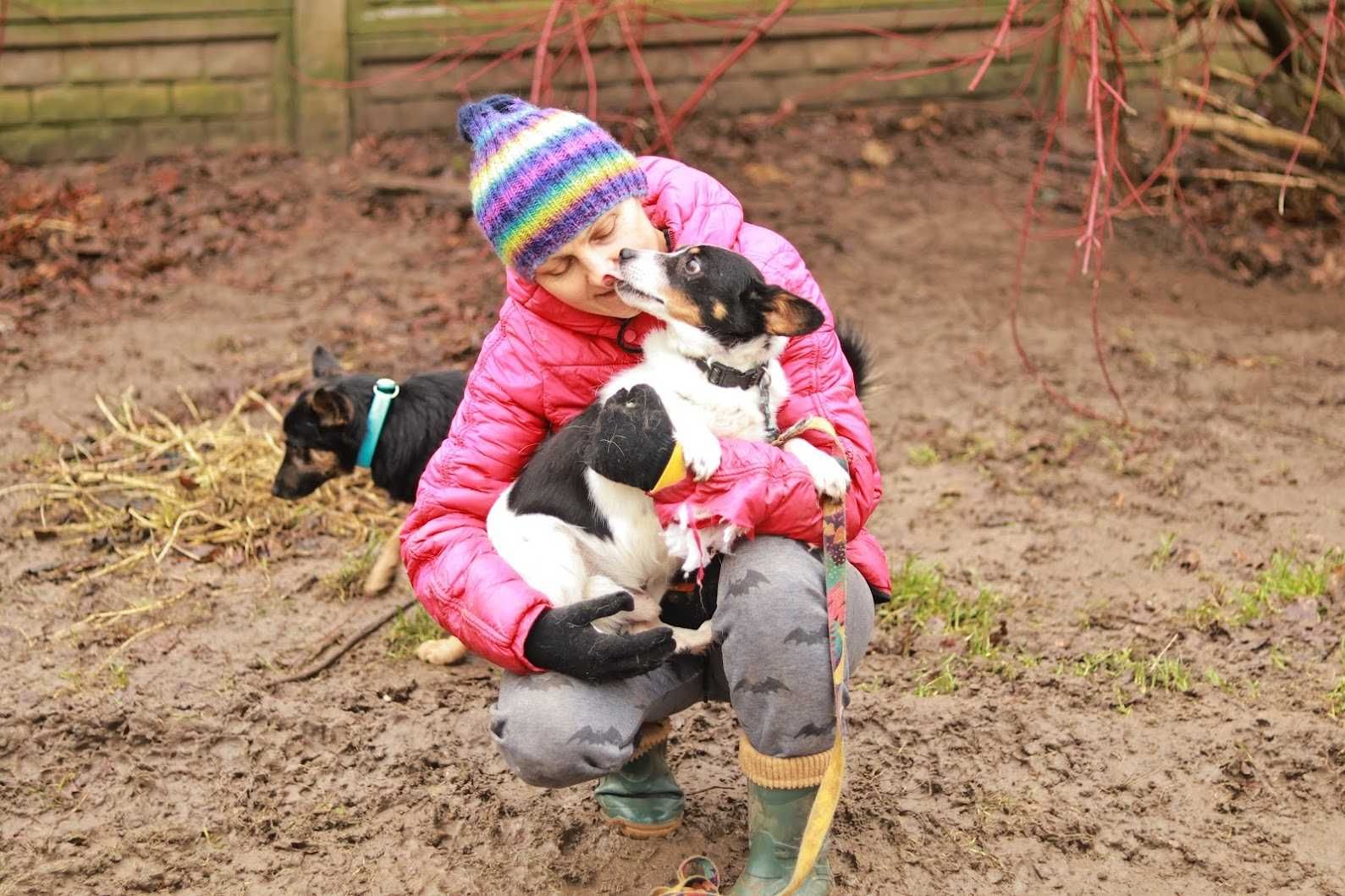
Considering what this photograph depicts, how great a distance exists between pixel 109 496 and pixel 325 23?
359 centimetres

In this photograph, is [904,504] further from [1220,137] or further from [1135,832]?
[1220,137]

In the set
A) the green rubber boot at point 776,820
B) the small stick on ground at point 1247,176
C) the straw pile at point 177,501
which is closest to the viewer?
the green rubber boot at point 776,820

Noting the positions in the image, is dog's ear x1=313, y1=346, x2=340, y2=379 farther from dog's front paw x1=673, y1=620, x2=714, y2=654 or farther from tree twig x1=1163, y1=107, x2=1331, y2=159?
tree twig x1=1163, y1=107, x2=1331, y2=159

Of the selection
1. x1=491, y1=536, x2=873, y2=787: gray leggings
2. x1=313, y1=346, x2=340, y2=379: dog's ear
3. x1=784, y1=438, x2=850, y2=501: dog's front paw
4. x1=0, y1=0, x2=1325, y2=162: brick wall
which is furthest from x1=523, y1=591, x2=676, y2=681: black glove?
x1=0, y1=0, x2=1325, y2=162: brick wall

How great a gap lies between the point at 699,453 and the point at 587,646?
40cm

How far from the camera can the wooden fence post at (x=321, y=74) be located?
7309 millimetres

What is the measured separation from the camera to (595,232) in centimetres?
259

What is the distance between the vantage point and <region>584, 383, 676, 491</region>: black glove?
237 centimetres

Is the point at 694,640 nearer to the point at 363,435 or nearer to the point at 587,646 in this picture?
the point at 587,646

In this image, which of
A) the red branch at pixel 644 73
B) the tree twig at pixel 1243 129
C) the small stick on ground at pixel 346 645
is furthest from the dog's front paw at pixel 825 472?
the tree twig at pixel 1243 129

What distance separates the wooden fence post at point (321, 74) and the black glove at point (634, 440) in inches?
213

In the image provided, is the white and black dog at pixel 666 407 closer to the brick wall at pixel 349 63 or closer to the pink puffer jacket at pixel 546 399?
the pink puffer jacket at pixel 546 399

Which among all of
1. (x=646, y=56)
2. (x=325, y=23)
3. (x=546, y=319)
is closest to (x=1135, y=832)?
(x=546, y=319)

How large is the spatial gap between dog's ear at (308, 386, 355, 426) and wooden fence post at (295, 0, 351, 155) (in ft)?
11.8
